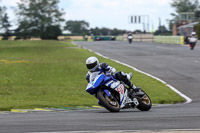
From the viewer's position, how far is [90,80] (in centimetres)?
1146

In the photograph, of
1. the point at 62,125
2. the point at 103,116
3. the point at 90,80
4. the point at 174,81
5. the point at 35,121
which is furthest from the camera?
the point at 174,81

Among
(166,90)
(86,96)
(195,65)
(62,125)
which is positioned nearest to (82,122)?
(62,125)

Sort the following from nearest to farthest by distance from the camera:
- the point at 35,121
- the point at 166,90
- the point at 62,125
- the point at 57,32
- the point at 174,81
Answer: the point at 62,125 < the point at 35,121 < the point at 166,90 < the point at 174,81 < the point at 57,32

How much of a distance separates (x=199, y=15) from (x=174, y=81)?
12577 cm

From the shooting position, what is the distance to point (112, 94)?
37.6ft

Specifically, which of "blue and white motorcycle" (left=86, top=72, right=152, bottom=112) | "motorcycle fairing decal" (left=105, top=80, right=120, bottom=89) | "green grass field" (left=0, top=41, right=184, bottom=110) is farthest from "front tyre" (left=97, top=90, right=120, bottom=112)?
"green grass field" (left=0, top=41, right=184, bottom=110)

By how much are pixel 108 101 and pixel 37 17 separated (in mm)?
135818

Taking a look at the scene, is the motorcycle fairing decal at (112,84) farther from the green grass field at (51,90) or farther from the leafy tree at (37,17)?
the leafy tree at (37,17)

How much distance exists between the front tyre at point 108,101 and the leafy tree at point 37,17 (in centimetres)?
13122

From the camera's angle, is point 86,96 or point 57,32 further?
point 57,32

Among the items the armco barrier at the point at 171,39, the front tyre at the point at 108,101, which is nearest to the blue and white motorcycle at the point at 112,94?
the front tyre at the point at 108,101

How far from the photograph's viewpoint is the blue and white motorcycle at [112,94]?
1112 cm

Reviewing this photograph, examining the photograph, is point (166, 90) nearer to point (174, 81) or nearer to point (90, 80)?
point (174, 81)

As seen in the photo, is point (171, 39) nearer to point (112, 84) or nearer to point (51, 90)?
point (51, 90)
